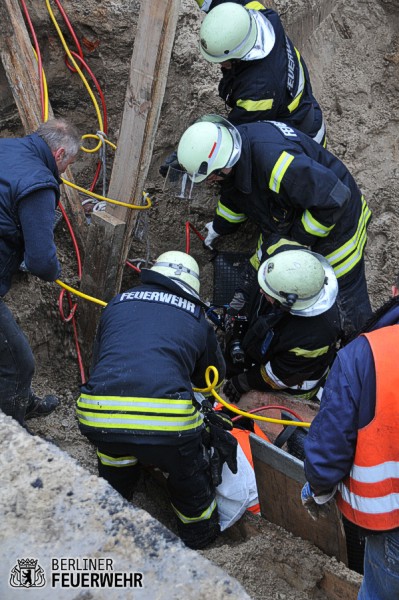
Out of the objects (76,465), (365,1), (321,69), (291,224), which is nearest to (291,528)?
(76,465)

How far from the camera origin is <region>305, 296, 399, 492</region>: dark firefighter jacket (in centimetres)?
237

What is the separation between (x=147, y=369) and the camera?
3213mm

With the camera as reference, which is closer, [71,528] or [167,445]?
[71,528]

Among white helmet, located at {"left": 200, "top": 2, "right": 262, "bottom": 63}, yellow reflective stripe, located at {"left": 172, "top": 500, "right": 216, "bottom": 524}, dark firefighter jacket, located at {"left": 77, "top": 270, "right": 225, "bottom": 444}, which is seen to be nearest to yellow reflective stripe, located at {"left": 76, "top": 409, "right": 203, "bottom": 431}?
dark firefighter jacket, located at {"left": 77, "top": 270, "right": 225, "bottom": 444}

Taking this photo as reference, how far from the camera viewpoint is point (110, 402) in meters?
3.22

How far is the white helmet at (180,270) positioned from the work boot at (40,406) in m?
1.27

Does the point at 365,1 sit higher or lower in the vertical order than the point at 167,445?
higher

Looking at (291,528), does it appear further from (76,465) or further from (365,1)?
(365,1)

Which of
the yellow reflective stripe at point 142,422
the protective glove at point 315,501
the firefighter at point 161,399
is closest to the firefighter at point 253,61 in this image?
the firefighter at point 161,399

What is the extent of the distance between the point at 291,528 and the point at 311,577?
339 mm

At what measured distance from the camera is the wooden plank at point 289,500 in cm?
320

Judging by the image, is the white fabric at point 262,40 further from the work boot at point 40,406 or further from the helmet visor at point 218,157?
the work boot at point 40,406

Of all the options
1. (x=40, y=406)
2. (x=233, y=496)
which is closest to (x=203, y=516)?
(x=233, y=496)

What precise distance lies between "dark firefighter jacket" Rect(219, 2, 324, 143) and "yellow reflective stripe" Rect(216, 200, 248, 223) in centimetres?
62
